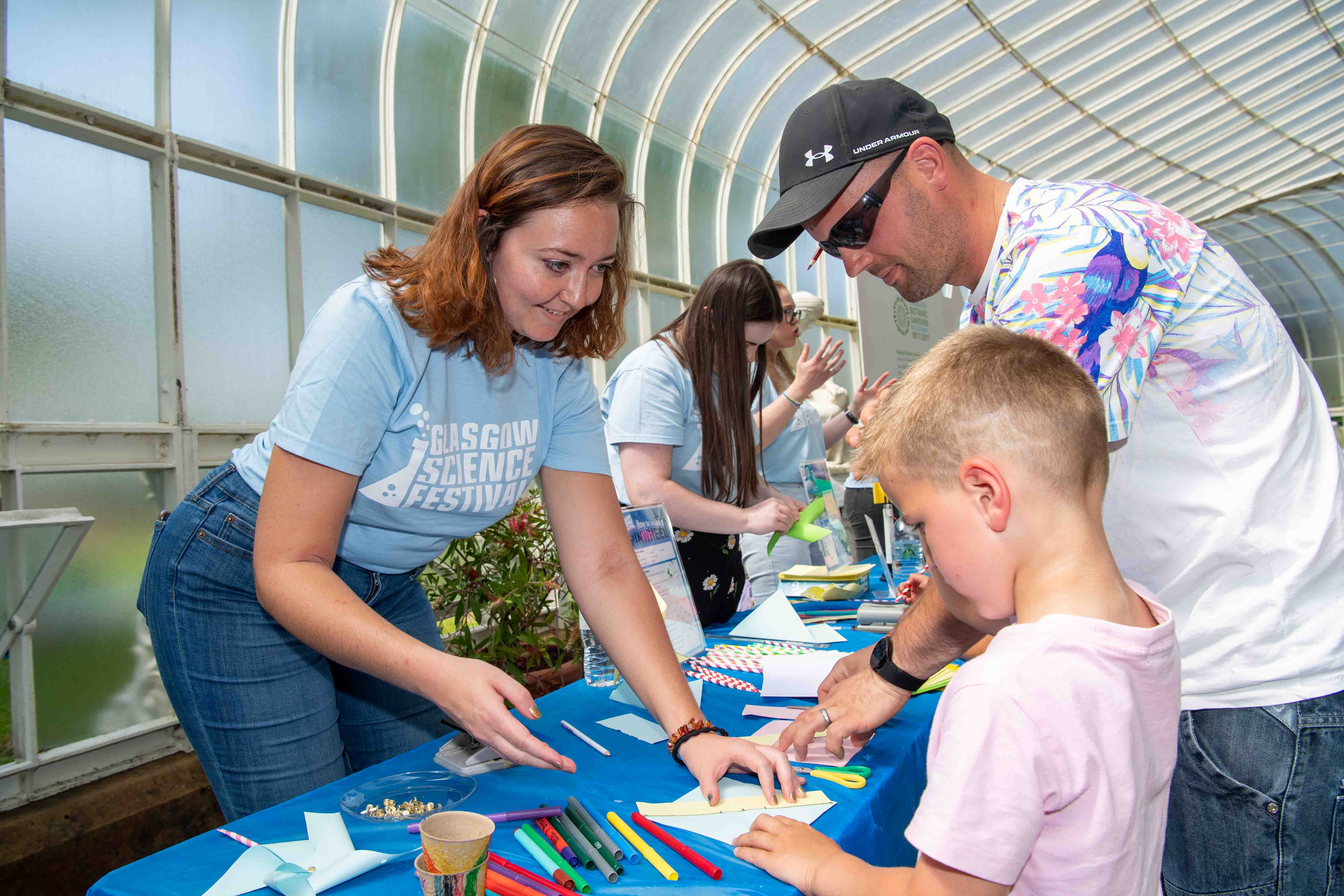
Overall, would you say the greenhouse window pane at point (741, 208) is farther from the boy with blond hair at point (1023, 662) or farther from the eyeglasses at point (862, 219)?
the boy with blond hair at point (1023, 662)

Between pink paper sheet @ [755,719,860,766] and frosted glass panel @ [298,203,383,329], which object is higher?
frosted glass panel @ [298,203,383,329]

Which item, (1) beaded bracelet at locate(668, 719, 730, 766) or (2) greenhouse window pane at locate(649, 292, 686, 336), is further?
(2) greenhouse window pane at locate(649, 292, 686, 336)

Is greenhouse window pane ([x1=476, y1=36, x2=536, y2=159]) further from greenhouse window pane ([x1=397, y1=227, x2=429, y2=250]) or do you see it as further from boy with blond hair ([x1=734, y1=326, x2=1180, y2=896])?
boy with blond hair ([x1=734, y1=326, x2=1180, y2=896])

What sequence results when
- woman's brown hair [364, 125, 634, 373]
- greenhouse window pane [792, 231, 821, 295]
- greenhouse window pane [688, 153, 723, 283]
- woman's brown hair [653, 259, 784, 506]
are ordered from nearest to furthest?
woman's brown hair [364, 125, 634, 373] < woman's brown hair [653, 259, 784, 506] < greenhouse window pane [688, 153, 723, 283] < greenhouse window pane [792, 231, 821, 295]

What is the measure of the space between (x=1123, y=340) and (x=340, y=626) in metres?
1.15

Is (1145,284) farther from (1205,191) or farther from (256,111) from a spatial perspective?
(1205,191)

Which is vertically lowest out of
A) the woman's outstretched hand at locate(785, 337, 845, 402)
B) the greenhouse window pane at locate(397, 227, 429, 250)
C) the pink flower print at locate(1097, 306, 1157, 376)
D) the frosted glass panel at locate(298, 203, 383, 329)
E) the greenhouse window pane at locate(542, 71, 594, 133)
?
the pink flower print at locate(1097, 306, 1157, 376)

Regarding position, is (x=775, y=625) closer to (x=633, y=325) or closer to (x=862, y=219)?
(x=862, y=219)

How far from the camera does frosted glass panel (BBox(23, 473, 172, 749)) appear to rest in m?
3.80

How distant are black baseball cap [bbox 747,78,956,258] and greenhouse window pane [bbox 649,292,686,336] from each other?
640 cm

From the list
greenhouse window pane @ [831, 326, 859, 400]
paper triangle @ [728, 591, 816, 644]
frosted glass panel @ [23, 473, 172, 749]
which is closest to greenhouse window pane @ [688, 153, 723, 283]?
greenhouse window pane @ [831, 326, 859, 400]

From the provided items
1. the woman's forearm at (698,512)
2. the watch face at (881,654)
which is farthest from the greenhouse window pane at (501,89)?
the watch face at (881,654)

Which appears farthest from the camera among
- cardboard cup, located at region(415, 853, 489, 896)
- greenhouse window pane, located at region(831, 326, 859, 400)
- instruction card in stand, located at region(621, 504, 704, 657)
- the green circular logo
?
greenhouse window pane, located at region(831, 326, 859, 400)

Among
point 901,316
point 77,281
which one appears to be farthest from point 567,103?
point 77,281
